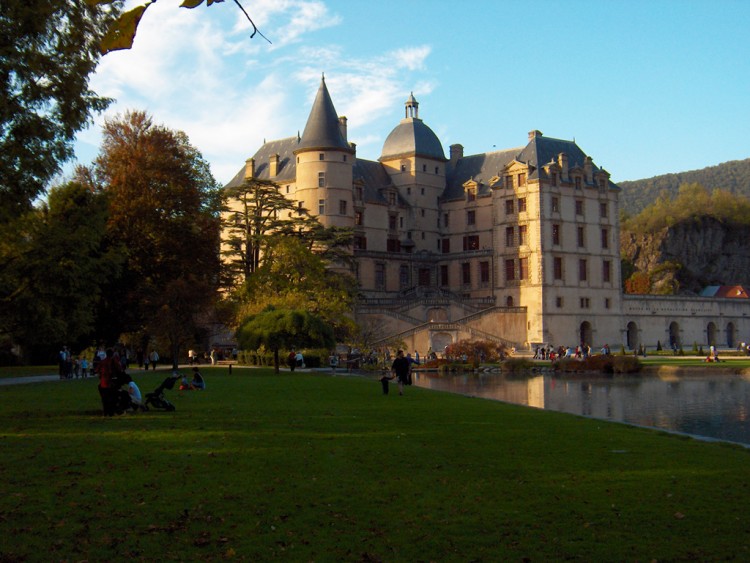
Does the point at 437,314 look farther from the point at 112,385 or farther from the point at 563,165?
the point at 112,385

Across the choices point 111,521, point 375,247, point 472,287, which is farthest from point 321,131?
point 111,521

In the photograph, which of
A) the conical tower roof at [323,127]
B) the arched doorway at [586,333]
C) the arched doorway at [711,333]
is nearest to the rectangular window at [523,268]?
the arched doorway at [586,333]

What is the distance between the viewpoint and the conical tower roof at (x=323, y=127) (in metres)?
63.7

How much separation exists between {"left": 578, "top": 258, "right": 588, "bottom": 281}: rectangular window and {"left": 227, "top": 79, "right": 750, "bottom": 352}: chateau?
0.11 m

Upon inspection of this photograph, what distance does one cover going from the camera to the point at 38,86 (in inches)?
717

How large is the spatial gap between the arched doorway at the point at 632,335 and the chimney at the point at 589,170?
12.2 meters

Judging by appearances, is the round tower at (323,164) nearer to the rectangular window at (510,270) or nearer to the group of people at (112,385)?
the rectangular window at (510,270)

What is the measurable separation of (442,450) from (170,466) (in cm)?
363

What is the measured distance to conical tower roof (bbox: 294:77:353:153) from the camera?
63.7m

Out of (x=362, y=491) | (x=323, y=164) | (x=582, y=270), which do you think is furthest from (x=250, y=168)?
(x=362, y=491)

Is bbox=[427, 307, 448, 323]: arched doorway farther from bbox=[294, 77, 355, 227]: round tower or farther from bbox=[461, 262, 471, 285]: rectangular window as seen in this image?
bbox=[294, 77, 355, 227]: round tower

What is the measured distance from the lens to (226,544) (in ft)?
22.0

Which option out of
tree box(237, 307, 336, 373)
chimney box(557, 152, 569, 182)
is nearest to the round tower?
chimney box(557, 152, 569, 182)

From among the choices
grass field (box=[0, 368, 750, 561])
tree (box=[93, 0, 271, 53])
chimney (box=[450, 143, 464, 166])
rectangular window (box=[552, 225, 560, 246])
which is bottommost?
grass field (box=[0, 368, 750, 561])
